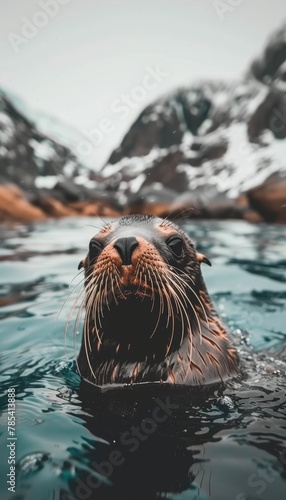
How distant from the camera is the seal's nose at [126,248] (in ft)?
7.95

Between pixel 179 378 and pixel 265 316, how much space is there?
2.56 metres

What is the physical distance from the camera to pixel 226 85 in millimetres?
47594

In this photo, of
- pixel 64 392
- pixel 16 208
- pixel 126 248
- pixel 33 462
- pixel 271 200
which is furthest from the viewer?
pixel 16 208

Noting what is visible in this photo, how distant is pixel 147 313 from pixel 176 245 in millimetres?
439

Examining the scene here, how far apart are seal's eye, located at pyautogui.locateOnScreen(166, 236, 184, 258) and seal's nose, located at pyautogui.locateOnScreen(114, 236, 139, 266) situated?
358 mm

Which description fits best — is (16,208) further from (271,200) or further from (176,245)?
(176,245)

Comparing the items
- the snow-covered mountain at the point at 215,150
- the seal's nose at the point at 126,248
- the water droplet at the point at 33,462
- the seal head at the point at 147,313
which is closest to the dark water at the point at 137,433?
the water droplet at the point at 33,462

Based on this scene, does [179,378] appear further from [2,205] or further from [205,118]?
[205,118]

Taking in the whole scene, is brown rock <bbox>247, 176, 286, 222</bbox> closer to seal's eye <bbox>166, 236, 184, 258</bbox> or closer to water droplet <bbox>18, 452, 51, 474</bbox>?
seal's eye <bbox>166, 236, 184, 258</bbox>

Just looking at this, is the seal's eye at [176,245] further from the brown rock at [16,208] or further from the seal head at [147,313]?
the brown rock at [16,208]

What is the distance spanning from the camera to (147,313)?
255cm

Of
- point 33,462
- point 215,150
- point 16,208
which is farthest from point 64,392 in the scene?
point 215,150

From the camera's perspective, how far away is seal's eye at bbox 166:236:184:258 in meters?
2.77

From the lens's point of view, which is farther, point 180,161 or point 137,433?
point 180,161
